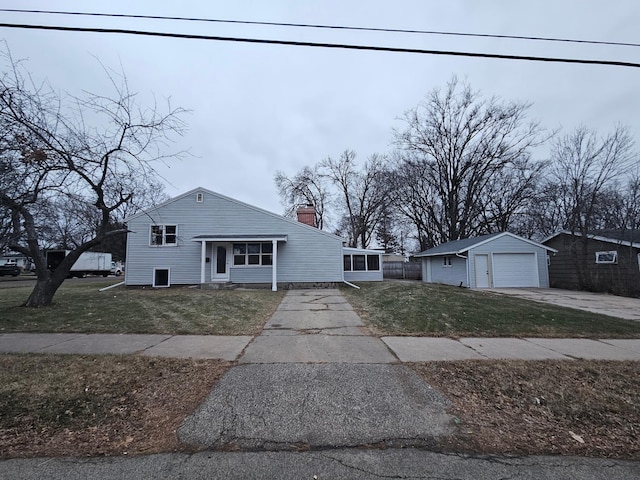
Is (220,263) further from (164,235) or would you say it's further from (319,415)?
(319,415)

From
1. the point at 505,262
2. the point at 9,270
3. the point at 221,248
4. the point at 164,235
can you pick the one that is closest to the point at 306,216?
the point at 221,248

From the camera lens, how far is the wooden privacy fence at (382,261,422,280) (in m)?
32.3

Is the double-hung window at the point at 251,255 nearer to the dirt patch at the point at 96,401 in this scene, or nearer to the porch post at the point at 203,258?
the porch post at the point at 203,258

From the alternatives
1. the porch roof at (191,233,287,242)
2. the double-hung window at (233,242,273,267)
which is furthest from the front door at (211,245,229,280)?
the porch roof at (191,233,287,242)

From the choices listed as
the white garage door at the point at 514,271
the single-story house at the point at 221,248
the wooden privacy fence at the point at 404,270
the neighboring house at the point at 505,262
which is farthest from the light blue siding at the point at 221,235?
the wooden privacy fence at the point at 404,270

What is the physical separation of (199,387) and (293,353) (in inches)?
69.8

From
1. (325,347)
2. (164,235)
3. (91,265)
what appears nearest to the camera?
(325,347)

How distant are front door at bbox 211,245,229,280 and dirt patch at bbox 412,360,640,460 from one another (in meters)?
15.0

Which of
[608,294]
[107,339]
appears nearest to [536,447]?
[107,339]

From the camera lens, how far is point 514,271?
20.8 metres

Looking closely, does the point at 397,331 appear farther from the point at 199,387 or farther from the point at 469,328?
the point at 199,387

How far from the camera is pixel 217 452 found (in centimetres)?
286

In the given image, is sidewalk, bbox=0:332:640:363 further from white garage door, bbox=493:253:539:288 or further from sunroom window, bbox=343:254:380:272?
sunroom window, bbox=343:254:380:272

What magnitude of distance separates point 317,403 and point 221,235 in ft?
50.9
